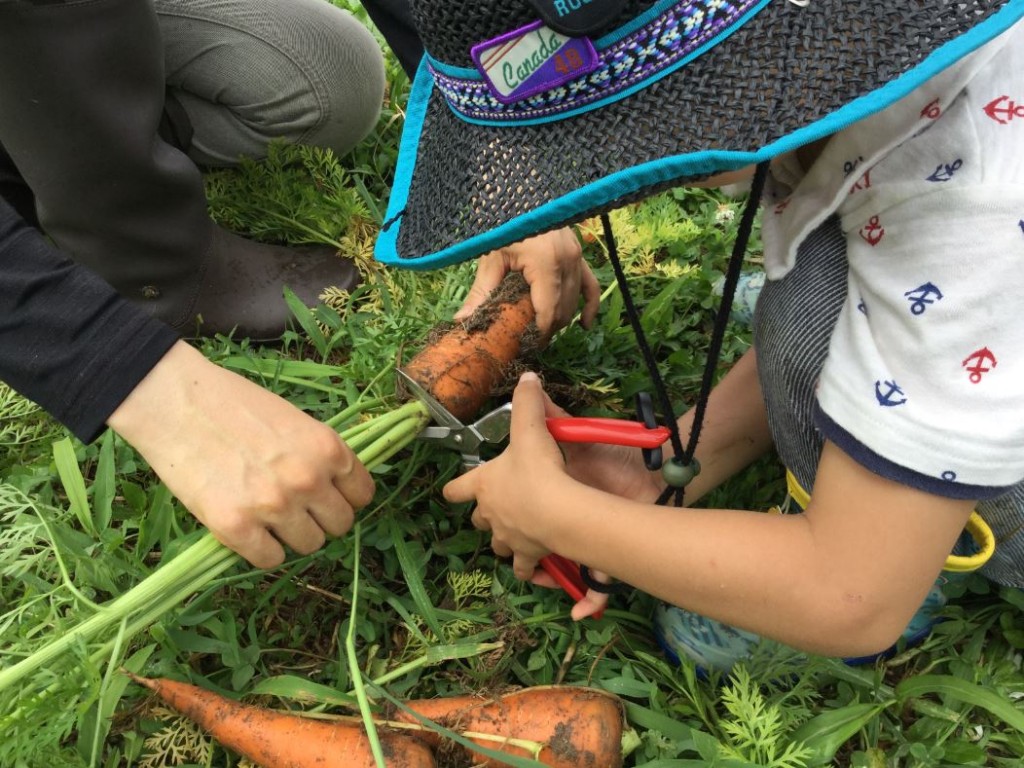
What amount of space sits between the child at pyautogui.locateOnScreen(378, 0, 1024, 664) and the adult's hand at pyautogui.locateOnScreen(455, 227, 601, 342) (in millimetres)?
341

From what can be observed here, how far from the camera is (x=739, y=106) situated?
65 cm

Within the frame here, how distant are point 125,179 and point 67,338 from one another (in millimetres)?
528

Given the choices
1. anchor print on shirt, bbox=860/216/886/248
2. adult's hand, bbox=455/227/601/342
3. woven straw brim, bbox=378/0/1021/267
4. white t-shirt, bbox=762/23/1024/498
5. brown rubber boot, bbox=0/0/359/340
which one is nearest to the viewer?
woven straw brim, bbox=378/0/1021/267

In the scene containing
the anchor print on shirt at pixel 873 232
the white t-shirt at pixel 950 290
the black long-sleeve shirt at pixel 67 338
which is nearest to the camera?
the white t-shirt at pixel 950 290

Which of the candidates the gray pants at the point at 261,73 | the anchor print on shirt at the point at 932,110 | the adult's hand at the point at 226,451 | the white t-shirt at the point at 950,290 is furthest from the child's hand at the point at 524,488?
the gray pants at the point at 261,73

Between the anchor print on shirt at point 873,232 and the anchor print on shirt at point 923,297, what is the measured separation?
10 centimetres

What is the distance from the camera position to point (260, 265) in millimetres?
1721

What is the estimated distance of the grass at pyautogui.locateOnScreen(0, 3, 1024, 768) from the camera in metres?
1.14

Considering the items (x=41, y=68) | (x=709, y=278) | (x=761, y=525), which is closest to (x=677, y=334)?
(x=709, y=278)

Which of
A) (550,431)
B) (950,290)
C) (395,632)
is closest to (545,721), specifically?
(395,632)

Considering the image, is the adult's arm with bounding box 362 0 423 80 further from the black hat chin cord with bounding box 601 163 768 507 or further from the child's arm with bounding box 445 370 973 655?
the child's arm with bounding box 445 370 973 655

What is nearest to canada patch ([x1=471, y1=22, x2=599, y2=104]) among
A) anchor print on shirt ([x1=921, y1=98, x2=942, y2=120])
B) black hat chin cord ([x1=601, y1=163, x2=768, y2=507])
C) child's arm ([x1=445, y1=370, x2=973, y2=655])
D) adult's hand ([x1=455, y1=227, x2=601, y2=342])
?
black hat chin cord ([x1=601, y1=163, x2=768, y2=507])

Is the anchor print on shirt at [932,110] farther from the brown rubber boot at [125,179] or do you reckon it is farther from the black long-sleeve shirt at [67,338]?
the brown rubber boot at [125,179]

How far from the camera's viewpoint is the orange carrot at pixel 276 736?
1130mm
